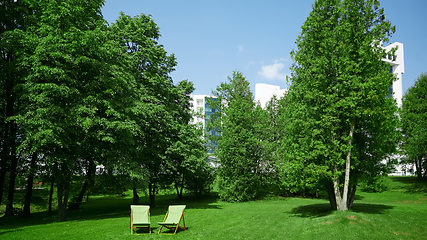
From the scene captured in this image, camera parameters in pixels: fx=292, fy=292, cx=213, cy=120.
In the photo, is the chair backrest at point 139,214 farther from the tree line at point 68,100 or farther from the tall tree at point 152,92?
the tall tree at point 152,92

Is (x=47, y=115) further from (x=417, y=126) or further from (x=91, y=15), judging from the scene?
(x=417, y=126)

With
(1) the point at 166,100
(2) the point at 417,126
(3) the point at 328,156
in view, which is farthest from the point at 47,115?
(2) the point at 417,126

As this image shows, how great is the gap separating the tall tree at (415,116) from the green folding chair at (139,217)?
30020 millimetres

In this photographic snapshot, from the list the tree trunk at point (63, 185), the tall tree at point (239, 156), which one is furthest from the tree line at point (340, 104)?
the tree trunk at point (63, 185)

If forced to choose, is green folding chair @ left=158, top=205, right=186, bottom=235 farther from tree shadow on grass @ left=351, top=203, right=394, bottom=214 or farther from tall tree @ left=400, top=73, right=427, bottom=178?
tall tree @ left=400, top=73, right=427, bottom=178

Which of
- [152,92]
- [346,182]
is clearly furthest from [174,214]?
[152,92]

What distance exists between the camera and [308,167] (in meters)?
15.6

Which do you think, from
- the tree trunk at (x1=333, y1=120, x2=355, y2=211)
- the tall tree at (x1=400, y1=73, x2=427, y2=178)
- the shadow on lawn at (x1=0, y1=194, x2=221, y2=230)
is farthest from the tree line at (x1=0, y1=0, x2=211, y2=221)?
the tall tree at (x1=400, y1=73, x2=427, y2=178)

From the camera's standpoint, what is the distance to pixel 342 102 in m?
15.1

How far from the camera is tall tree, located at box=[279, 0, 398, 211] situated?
1525 centimetres

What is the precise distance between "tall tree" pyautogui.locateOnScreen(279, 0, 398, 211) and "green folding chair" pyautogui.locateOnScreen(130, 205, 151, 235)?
8312 mm

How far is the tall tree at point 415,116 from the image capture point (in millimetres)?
31664

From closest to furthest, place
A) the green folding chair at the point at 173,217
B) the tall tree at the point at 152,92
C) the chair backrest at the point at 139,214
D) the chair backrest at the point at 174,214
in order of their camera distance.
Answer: the green folding chair at the point at 173,217 → the chair backrest at the point at 139,214 → the chair backrest at the point at 174,214 → the tall tree at the point at 152,92

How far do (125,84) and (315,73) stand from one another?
446 inches
